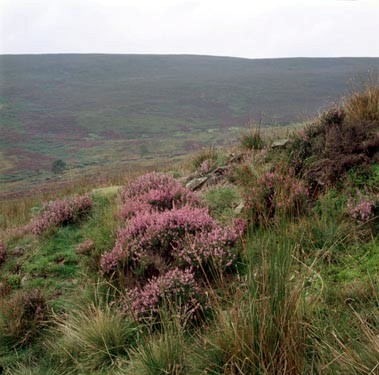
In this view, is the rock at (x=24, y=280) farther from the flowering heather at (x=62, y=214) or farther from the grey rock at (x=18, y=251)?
the flowering heather at (x=62, y=214)

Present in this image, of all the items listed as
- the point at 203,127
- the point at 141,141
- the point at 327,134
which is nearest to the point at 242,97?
the point at 203,127

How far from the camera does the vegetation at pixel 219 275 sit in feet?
8.61

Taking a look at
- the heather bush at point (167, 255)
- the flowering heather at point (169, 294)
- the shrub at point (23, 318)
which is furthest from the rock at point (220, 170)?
the shrub at point (23, 318)

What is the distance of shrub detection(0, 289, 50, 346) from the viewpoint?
4.20 metres

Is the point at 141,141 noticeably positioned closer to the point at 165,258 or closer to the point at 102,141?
the point at 102,141

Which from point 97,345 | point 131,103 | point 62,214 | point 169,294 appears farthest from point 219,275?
point 131,103

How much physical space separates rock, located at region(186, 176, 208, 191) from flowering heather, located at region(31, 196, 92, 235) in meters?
1.77

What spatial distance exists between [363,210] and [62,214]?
183 inches

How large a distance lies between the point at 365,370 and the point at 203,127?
83938mm

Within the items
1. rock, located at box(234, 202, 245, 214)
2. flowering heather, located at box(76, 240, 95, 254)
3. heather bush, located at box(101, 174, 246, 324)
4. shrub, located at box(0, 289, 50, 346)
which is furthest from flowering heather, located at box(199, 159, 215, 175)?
shrub, located at box(0, 289, 50, 346)

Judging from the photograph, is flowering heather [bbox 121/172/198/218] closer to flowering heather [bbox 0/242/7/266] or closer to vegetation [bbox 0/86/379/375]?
vegetation [bbox 0/86/379/375]

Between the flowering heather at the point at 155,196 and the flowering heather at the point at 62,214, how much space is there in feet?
2.43

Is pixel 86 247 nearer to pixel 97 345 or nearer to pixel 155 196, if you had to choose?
pixel 155 196

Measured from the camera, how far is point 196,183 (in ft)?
24.7
